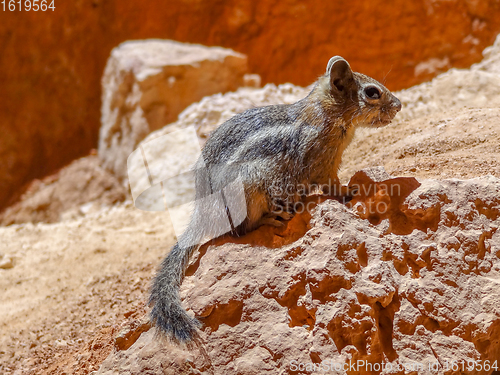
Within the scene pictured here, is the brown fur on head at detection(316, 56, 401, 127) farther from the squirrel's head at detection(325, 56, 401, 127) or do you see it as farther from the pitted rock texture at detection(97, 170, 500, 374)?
the pitted rock texture at detection(97, 170, 500, 374)

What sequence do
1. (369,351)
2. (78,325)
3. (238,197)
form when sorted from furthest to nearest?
(78,325), (238,197), (369,351)

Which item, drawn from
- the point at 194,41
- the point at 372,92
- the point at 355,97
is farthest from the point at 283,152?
the point at 194,41

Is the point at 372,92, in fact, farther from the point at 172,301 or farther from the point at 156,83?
the point at 156,83

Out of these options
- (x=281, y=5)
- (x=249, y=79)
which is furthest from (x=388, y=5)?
(x=249, y=79)

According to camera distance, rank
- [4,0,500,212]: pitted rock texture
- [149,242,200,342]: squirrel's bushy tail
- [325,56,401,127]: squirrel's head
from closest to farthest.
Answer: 1. [149,242,200,342]: squirrel's bushy tail
2. [325,56,401,127]: squirrel's head
3. [4,0,500,212]: pitted rock texture

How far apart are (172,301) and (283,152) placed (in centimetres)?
124

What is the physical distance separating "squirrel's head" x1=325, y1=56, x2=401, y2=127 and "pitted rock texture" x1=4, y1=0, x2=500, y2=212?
673cm

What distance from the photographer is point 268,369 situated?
2.65m

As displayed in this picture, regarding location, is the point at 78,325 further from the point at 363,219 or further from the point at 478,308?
the point at 478,308

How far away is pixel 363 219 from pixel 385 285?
0.43 meters

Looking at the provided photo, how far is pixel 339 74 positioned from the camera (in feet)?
10.6

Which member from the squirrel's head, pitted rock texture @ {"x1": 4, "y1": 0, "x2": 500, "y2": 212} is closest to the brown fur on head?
the squirrel's head

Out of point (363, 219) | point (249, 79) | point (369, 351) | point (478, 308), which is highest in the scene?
point (249, 79)

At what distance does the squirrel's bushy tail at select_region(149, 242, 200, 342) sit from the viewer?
2783mm
